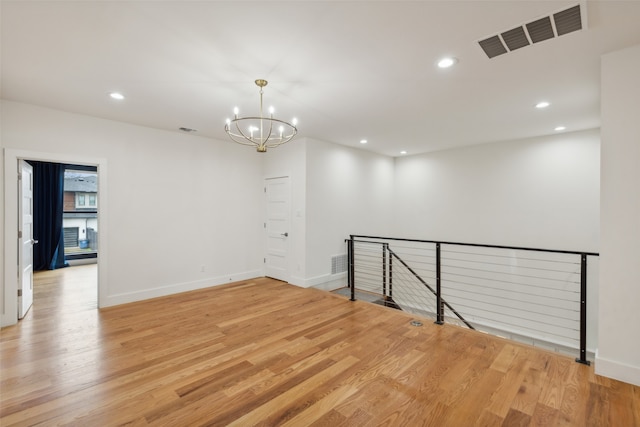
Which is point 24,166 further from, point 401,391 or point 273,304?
point 401,391

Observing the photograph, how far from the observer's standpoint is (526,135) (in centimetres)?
516

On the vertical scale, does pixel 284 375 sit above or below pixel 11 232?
below

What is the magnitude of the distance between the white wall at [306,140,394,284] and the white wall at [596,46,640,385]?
12.7 ft

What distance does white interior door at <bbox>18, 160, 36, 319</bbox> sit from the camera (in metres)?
3.71

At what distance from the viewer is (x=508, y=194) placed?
5570 millimetres

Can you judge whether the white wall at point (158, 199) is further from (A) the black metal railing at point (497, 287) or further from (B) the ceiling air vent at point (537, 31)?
(B) the ceiling air vent at point (537, 31)

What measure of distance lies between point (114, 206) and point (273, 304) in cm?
281

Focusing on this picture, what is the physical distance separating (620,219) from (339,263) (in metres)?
4.19

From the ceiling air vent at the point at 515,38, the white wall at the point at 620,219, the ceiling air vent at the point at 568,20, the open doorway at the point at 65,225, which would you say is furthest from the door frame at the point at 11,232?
the white wall at the point at 620,219

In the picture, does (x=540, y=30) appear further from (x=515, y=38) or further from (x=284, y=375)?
(x=284, y=375)

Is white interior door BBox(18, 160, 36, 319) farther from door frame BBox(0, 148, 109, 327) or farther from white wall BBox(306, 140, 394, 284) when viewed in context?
white wall BBox(306, 140, 394, 284)

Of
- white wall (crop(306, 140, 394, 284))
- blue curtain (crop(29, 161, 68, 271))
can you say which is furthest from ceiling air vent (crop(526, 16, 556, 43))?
blue curtain (crop(29, 161, 68, 271))

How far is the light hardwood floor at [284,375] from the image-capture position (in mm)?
2004

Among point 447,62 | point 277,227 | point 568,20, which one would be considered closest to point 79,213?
point 277,227
